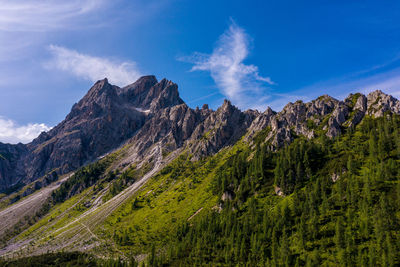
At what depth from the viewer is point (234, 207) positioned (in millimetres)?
152250

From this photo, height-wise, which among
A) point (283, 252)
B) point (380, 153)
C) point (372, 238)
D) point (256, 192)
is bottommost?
point (283, 252)

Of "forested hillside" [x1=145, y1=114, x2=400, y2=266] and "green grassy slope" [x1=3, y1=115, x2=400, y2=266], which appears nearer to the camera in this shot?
"forested hillside" [x1=145, y1=114, x2=400, y2=266]

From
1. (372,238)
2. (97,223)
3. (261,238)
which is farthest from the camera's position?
(97,223)

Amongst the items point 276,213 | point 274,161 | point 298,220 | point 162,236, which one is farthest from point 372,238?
point 162,236

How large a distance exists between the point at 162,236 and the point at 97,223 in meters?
77.7

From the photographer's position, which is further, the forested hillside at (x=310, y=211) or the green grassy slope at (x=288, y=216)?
the green grassy slope at (x=288, y=216)

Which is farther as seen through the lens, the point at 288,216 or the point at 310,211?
the point at 288,216

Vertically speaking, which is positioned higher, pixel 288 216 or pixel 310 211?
pixel 310 211

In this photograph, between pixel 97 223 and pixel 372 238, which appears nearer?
pixel 372 238

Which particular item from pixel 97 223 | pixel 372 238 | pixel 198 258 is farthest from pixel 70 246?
pixel 372 238

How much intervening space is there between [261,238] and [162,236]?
7415 centimetres

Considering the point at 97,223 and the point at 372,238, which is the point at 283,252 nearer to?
the point at 372,238

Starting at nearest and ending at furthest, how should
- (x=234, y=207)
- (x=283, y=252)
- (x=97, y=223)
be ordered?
1. (x=283, y=252)
2. (x=234, y=207)
3. (x=97, y=223)

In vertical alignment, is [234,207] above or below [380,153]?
below
